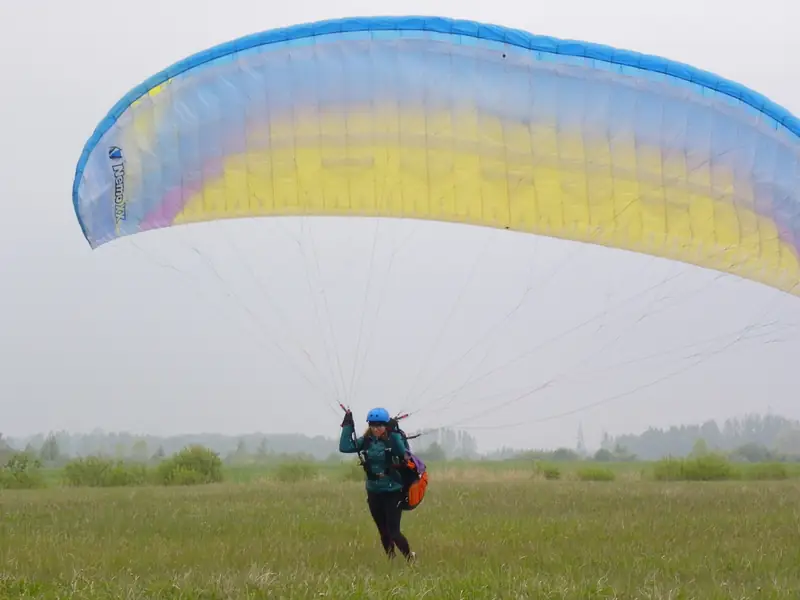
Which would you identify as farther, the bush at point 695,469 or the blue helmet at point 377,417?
the bush at point 695,469

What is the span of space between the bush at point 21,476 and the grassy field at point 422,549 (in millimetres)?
17089

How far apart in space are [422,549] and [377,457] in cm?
154

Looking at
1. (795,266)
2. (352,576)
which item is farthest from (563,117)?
(352,576)

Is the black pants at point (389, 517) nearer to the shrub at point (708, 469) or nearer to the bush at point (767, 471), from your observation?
the shrub at point (708, 469)

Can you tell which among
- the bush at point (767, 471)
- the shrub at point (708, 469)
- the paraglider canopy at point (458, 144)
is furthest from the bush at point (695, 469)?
the paraglider canopy at point (458, 144)

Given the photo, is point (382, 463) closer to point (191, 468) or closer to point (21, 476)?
point (191, 468)

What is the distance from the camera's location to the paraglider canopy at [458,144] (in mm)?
9852

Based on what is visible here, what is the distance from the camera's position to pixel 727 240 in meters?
10.0

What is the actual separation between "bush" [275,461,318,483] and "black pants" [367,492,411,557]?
22638mm

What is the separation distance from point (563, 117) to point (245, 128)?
309 cm

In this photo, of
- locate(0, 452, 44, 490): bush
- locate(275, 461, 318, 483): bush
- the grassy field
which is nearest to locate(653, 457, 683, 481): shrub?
locate(275, 461, 318, 483): bush

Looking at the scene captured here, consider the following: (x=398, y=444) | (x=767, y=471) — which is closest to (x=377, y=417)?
(x=398, y=444)

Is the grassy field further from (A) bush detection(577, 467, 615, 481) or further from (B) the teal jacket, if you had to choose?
(A) bush detection(577, 467, 615, 481)

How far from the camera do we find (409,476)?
31.3ft
